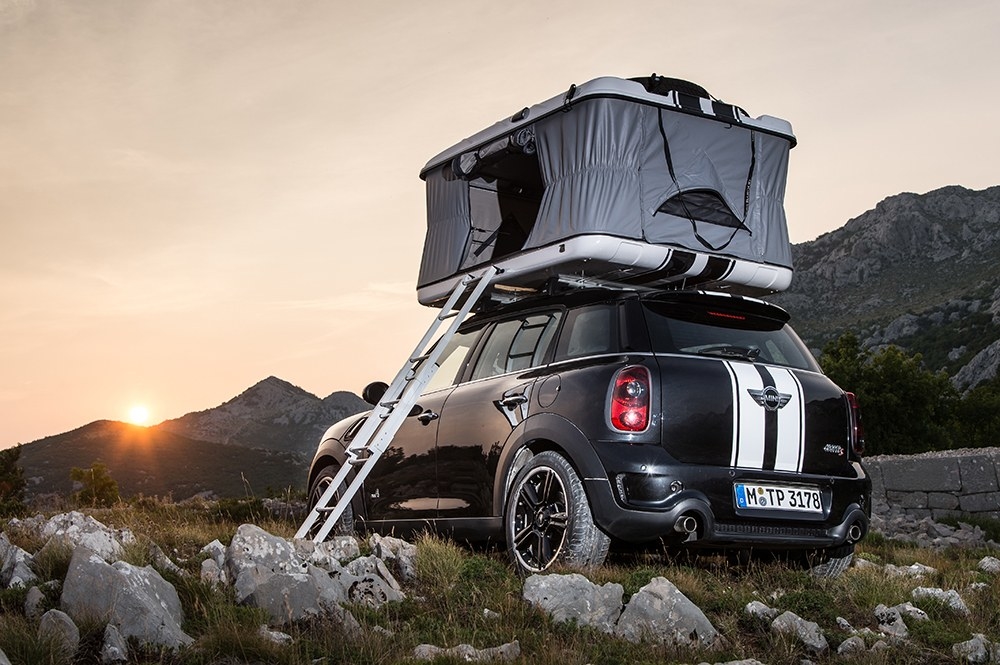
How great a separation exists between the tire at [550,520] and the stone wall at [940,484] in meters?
10.2

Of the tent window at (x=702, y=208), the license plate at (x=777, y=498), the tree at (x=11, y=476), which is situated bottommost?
the tree at (x=11, y=476)

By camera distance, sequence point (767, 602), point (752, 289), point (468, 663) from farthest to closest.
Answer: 1. point (752, 289)
2. point (767, 602)
3. point (468, 663)

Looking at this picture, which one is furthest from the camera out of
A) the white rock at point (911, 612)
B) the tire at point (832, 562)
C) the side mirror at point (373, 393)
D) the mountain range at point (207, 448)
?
the mountain range at point (207, 448)

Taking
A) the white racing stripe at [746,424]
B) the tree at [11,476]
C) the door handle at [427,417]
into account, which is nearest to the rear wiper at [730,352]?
the white racing stripe at [746,424]

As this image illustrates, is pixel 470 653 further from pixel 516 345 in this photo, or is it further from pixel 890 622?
pixel 516 345

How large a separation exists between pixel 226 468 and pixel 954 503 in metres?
48.6

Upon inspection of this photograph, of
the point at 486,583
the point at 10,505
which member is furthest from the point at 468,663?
the point at 10,505

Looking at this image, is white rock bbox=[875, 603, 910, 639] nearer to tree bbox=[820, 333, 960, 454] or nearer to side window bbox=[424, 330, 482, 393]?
side window bbox=[424, 330, 482, 393]

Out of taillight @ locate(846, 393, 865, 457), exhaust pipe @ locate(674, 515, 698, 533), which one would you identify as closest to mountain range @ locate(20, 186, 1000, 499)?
taillight @ locate(846, 393, 865, 457)

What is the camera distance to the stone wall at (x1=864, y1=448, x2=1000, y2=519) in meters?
14.3

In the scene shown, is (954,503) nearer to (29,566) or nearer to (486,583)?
(486,583)

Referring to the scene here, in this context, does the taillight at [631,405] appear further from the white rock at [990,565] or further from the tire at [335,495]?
the white rock at [990,565]

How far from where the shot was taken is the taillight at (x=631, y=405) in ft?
19.2

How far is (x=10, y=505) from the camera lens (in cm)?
1602
